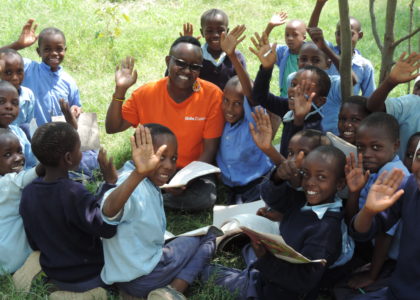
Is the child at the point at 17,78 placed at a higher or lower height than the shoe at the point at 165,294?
higher

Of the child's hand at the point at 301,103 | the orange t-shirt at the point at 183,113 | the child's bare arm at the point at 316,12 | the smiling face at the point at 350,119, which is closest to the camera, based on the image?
the child's hand at the point at 301,103

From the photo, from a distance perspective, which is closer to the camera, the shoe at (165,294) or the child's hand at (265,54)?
the shoe at (165,294)

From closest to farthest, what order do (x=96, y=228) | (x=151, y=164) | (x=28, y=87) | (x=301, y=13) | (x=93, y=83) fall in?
(x=151, y=164), (x=96, y=228), (x=28, y=87), (x=93, y=83), (x=301, y=13)

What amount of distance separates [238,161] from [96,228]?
1.71 meters

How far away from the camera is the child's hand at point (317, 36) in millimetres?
4262

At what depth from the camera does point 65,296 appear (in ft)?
10.0

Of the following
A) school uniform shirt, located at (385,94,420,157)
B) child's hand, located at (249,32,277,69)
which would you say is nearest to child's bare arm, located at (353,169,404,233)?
school uniform shirt, located at (385,94,420,157)

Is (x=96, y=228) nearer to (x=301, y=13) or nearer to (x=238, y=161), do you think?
(x=238, y=161)

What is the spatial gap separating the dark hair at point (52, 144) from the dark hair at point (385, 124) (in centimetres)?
172

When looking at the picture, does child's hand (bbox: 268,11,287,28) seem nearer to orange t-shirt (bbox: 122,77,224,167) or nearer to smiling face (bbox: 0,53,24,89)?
orange t-shirt (bbox: 122,77,224,167)

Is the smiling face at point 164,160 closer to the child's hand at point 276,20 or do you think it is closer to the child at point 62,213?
the child at point 62,213

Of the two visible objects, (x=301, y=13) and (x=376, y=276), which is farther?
(x=301, y=13)

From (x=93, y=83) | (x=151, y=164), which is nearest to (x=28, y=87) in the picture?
(x=93, y=83)

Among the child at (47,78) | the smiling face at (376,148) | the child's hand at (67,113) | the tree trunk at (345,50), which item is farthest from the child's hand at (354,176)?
the child at (47,78)
